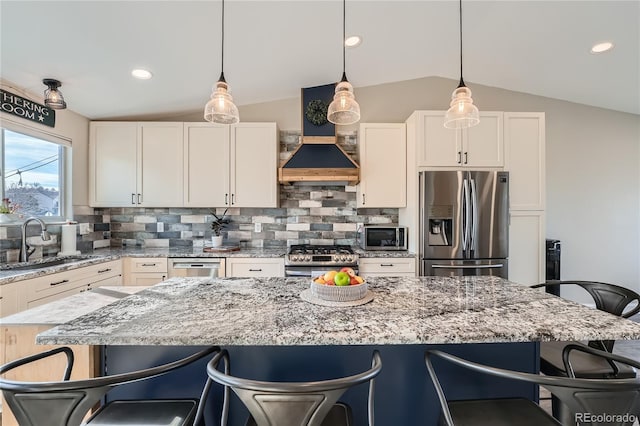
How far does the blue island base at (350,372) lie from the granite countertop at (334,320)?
0.18 m

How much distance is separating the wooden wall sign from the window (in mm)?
175

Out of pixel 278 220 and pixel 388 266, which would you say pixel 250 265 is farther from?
pixel 388 266

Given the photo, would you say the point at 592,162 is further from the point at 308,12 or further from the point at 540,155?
the point at 308,12

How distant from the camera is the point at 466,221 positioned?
2.75 meters

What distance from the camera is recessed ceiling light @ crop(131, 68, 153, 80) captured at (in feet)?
8.16

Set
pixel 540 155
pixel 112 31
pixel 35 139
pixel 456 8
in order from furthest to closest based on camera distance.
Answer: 1. pixel 540 155
2. pixel 35 139
3. pixel 456 8
4. pixel 112 31

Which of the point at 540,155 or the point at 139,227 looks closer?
the point at 540,155

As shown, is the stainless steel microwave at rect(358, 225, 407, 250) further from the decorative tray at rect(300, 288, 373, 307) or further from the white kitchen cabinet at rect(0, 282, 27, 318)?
the white kitchen cabinet at rect(0, 282, 27, 318)

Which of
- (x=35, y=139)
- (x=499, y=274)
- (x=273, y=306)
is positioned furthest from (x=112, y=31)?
(x=499, y=274)

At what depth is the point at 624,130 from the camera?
3752 mm

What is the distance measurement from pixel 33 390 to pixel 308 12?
244cm

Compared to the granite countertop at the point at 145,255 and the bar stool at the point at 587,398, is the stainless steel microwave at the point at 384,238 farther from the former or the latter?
the bar stool at the point at 587,398

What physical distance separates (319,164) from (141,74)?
6.03ft

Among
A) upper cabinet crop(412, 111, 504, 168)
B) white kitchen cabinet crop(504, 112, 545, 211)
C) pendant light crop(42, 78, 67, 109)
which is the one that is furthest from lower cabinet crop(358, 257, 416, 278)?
pendant light crop(42, 78, 67, 109)
